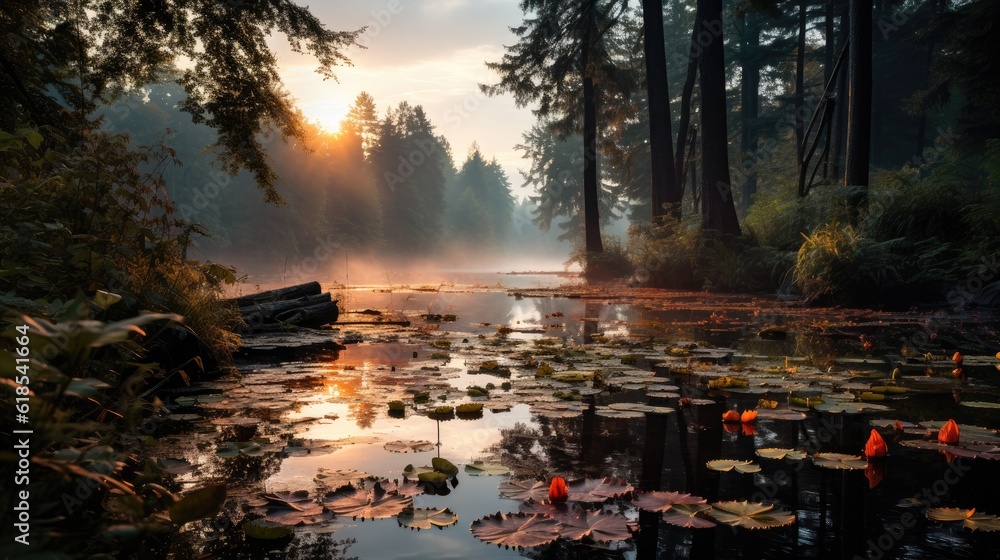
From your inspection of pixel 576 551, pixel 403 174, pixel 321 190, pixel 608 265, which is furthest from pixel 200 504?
pixel 403 174

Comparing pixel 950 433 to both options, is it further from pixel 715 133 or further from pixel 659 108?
pixel 659 108

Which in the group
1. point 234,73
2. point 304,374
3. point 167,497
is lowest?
point 304,374

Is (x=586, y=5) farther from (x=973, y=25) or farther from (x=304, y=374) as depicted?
(x=304, y=374)

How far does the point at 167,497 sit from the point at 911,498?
2.38m

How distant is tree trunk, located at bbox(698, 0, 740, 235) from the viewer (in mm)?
13992

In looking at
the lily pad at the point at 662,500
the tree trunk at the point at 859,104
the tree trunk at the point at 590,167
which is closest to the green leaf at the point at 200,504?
the lily pad at the point at 662,500

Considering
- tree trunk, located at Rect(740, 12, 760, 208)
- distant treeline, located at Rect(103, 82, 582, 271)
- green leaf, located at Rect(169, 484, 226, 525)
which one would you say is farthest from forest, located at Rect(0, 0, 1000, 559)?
distant treeline, located at Rect(103, 82, 582, 271)

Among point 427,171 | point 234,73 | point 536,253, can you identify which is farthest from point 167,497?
point 536,253

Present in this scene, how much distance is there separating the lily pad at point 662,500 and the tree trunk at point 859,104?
1048 centimetres

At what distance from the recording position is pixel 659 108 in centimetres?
1778

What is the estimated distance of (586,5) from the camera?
59.9 feet

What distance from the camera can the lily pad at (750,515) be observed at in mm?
2053

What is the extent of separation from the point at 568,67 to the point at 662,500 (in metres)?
18.7

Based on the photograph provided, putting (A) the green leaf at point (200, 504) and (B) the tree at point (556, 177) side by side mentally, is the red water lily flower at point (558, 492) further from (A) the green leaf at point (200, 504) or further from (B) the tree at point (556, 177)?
(B) the tree at point (556, 177)
